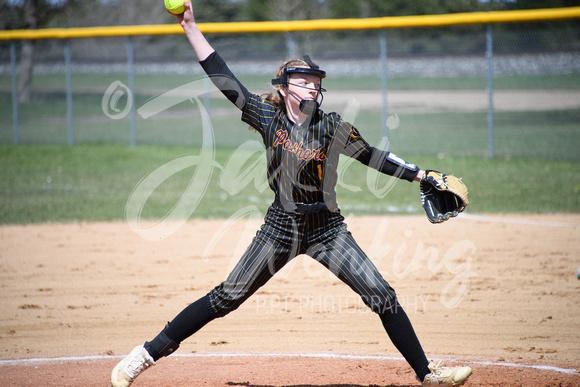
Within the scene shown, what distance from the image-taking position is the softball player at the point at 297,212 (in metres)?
3.22

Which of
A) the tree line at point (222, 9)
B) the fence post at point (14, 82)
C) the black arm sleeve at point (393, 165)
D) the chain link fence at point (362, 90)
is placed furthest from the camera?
the tree line at point (222, 9)

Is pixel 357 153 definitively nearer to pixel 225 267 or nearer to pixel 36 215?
pixel 225 267

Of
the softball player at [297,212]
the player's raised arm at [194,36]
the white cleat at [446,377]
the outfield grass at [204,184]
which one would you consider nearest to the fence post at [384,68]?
the outfield grass at [204,184]

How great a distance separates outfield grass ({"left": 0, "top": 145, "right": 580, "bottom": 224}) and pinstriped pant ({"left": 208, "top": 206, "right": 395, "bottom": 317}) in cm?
593

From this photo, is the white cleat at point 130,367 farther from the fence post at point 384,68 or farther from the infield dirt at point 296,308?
the fence post at point 384,68

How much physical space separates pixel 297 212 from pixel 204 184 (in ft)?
29.6

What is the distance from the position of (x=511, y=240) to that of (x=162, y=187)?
21.0 feet

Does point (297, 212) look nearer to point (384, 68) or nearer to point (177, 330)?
point (177, 330)

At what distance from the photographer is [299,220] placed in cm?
327

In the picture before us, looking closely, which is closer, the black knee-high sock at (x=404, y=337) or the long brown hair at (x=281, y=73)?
the black knee-high sock at (x=404, y=337)

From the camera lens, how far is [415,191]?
431 inches

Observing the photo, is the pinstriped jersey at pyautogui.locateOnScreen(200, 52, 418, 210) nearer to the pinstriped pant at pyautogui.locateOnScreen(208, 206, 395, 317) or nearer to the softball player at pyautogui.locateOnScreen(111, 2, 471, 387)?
the softball player at pyautogui.locateOnScreen(111, 2, 471, 387)

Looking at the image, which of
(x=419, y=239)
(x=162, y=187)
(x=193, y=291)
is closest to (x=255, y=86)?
(x=162, y=187)

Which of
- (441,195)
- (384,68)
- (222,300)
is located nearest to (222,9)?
(384,68)
